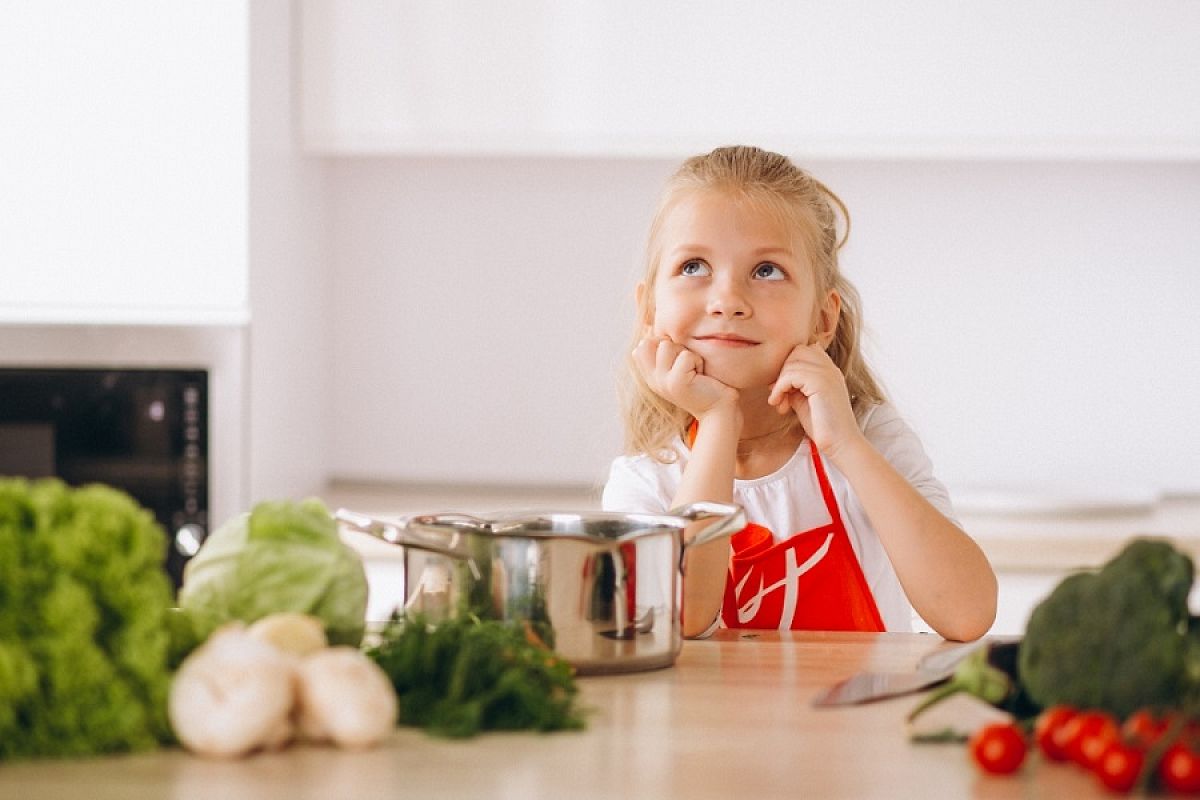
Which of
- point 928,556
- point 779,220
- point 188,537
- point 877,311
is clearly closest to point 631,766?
point 928,556

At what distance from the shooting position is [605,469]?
299cm

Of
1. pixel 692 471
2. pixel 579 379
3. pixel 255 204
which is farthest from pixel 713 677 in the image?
pixel 579 379

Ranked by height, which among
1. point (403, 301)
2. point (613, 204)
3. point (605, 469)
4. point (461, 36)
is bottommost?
point (605, 469)

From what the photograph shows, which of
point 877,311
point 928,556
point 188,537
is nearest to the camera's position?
point 928,556

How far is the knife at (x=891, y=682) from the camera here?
37.4 inches

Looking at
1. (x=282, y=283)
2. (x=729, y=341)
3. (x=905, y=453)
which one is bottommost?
(x=905, y=453)

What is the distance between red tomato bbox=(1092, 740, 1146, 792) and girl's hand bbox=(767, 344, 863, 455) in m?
0.76

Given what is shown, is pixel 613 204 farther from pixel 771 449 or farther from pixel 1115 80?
pixel 771 449

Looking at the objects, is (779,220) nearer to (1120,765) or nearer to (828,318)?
(828,318)

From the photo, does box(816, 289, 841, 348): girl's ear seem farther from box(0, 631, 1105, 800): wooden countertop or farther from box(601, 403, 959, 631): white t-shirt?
box(0, 631, 1105, 800): wooden countertop

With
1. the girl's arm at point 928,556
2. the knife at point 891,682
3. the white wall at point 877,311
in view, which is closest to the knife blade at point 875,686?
the knife at point 891,682

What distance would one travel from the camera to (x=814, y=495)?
1.69 meters

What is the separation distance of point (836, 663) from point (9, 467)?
1.87 m

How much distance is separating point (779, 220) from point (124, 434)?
4.49 ft
